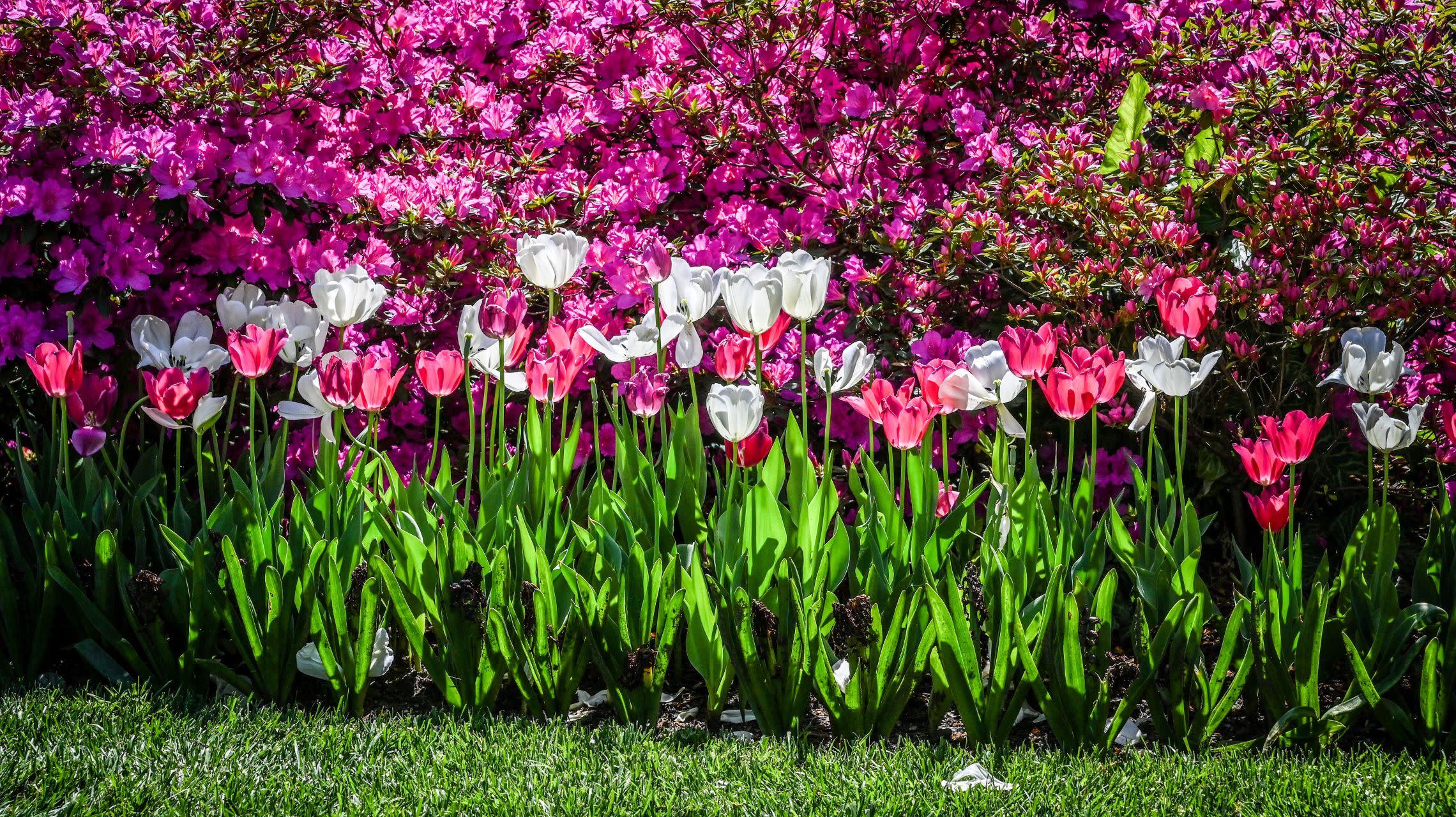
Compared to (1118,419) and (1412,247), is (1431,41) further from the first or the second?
(1118,419)

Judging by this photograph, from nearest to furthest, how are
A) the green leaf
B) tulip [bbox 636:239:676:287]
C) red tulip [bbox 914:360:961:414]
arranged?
1. red tulip [bbox 914:360:961:414]
2. tulip [bbox 636:239:676:287]
3. the green leaf

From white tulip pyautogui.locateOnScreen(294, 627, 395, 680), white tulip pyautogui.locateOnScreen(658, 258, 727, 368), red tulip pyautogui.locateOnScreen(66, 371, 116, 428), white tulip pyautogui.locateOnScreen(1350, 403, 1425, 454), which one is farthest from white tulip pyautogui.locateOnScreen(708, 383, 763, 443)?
red tulip pyautogui.locateOnScreen(66, 371, 116, 428)

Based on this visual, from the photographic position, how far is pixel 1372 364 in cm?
238

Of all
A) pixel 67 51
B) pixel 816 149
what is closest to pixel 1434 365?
pixel 816 149

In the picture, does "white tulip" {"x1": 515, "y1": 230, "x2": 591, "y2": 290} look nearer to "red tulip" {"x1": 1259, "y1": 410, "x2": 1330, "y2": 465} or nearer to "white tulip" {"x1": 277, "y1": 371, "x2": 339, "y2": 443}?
"white tulip" {"x1": 277, "y1": 371, "x2": 339, "y2": 443}

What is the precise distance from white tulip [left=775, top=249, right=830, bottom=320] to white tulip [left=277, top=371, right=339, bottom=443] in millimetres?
1091

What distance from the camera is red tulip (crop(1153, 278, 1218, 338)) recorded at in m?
2.48

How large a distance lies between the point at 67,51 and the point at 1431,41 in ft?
12.3

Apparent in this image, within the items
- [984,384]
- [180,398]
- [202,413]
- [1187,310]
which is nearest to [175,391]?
[180,398]

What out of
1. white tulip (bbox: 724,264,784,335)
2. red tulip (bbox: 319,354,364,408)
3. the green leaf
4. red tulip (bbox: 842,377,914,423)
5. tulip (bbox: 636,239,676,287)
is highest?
the green leaf

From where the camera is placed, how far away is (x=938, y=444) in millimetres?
3500

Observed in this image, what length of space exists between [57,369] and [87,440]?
0.24m

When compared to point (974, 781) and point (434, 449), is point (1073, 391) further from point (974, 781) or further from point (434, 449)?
point (434, 449)

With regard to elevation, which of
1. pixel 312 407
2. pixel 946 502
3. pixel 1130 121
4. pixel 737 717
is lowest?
pixel 737 717
